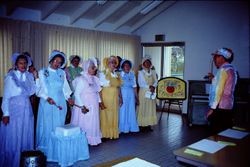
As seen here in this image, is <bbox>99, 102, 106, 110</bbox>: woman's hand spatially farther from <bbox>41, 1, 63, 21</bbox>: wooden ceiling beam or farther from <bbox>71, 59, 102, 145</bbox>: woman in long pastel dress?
<bbox>41, 1, 63, 21</bbox>: wooden ceiling beam

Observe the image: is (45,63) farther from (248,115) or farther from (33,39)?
(248,115)

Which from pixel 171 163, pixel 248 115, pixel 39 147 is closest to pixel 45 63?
pixel 39 147

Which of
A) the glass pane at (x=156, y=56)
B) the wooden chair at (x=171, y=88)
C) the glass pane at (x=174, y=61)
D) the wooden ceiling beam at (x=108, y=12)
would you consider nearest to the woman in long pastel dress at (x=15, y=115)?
the wooden ceiling beam at (x=108, y=12)

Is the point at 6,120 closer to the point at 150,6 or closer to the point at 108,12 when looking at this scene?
the point at 108,12

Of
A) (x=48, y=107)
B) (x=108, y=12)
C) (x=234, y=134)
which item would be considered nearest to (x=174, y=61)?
(x=108, y=12)

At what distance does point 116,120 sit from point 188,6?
420 centimetres

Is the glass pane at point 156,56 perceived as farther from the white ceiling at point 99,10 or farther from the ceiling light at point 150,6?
the ceiling light at point 150,6

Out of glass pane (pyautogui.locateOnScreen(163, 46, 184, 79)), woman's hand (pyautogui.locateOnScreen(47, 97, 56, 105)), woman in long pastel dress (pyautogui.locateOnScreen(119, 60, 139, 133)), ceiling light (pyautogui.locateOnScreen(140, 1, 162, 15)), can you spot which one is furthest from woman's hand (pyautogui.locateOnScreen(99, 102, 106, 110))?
glass pane (pyautogui.locateOnScreen(163, 46, 184, 79))

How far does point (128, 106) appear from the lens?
17.8 feet

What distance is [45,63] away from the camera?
618 cm

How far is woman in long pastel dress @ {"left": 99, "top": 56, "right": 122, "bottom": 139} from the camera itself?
4.95 meters

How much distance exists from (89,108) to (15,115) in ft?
4.51

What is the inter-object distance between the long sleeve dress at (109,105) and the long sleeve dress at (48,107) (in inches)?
48.5

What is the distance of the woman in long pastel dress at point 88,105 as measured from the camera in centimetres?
436
